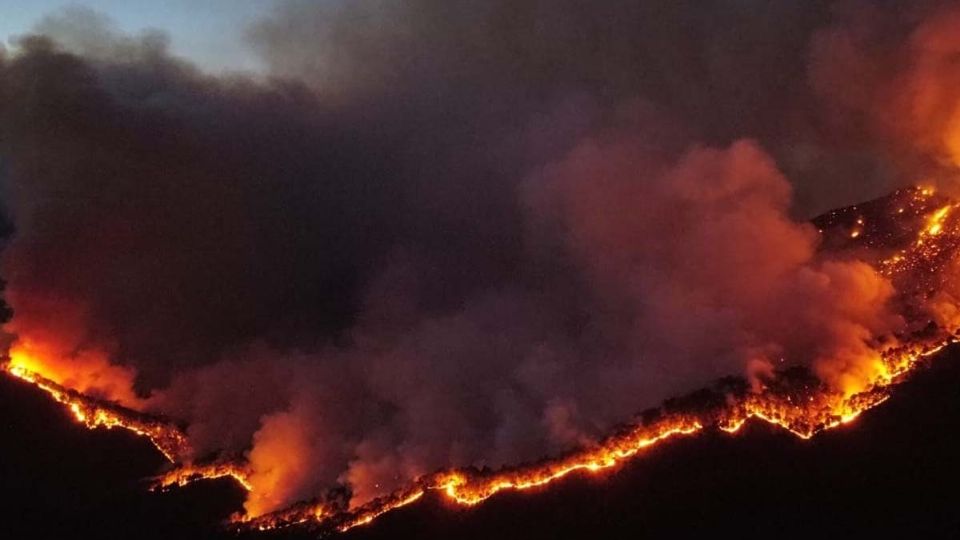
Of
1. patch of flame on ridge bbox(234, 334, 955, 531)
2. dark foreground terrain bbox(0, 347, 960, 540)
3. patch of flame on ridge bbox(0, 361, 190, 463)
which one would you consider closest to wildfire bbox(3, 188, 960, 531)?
patch of flame on ridge bbox(234, 334, 955, 531)

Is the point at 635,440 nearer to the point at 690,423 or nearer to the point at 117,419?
the point at 690,423

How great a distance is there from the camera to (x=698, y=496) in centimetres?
1695

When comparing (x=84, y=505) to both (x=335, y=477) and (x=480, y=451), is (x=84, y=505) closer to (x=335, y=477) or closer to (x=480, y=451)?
(x=335, y=477)

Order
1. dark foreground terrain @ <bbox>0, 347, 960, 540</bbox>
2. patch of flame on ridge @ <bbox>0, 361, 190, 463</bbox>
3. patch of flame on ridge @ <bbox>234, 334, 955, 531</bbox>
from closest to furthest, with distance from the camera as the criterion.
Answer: dark foreground terrain @ <bbox>0, 347, 960, 540</bbox> → patch of flame on ridge @ <bbox>234, 334, 955, 531</bbox> → patch of flame on ridge @ <bbox>0, 361, 190, 463</bbox>

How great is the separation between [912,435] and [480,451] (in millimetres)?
10132

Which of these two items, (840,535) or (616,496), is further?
(616,496)

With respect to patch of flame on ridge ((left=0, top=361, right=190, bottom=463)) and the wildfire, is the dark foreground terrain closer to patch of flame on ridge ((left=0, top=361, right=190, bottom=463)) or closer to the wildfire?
the wildfire

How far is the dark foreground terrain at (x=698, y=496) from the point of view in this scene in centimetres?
1568

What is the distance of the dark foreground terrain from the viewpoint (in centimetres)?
1568

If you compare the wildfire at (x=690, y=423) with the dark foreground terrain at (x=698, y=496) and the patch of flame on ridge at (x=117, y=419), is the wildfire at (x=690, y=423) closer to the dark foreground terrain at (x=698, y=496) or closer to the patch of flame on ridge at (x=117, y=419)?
the dark foreground terrain at (x=698, y=496)

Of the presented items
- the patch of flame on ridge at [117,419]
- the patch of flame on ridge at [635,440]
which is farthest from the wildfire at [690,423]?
the patch of flame on ridge at [117,419]

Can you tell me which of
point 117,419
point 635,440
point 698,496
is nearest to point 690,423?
point 635,440

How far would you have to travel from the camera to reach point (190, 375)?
93.8ft

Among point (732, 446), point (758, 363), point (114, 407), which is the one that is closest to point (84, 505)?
point (114, 407)
